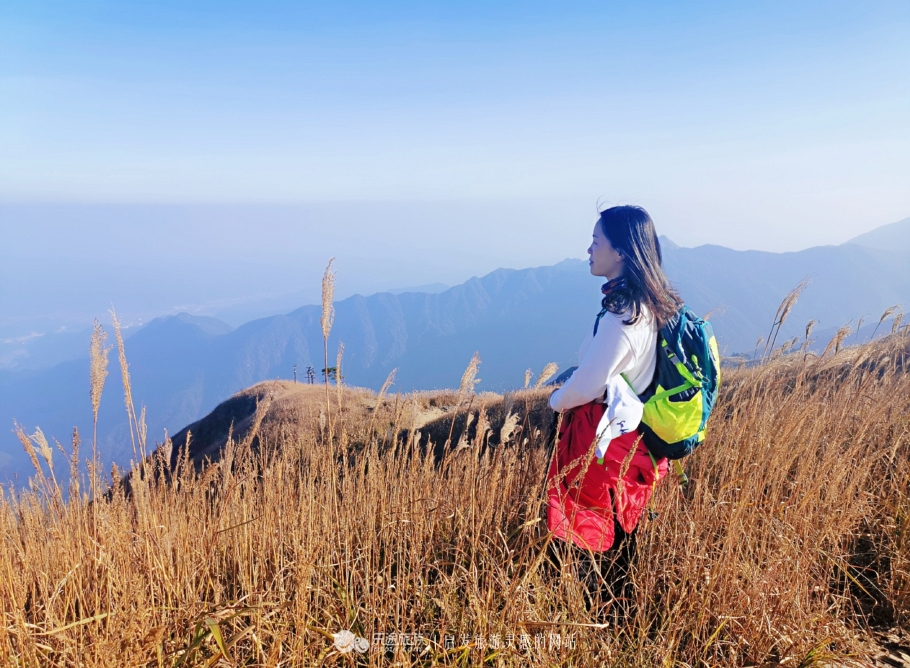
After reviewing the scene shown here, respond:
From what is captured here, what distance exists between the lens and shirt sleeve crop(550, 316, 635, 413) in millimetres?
2074

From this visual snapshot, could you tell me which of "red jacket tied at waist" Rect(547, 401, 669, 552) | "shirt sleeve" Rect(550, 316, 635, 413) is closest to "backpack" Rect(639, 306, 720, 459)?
"red jacket tied at waist" Rect(547, 401, 669, 552)

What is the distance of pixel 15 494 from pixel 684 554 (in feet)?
13.1

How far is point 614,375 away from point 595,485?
0.50 metres

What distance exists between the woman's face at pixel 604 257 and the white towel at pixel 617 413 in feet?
1.60

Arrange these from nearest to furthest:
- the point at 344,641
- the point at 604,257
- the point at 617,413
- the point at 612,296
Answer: the point at 344,641 < the point at 617,413 < the point at 612,296 < the point at 604,257

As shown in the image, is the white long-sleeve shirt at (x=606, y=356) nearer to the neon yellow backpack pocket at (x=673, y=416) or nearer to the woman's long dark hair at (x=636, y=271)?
the woman's long dark hair at (x=636, y=271)

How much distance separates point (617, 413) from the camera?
2068mm

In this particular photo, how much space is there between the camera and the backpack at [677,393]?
2197mm

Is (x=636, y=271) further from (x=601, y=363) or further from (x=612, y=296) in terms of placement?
(x=601, y=363)

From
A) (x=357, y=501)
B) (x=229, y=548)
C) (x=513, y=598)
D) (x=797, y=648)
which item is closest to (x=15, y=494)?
(x=229, y=548)

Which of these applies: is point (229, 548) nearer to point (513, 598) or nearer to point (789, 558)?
point (513, 598)

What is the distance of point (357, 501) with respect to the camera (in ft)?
9.03

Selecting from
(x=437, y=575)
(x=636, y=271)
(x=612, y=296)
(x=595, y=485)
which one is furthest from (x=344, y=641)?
(x=636, y=271)

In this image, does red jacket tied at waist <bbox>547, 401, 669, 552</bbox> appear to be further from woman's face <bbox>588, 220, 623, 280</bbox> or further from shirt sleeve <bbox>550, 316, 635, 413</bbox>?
woman's face <bbox>588, 220, 623, 280</bbox>
